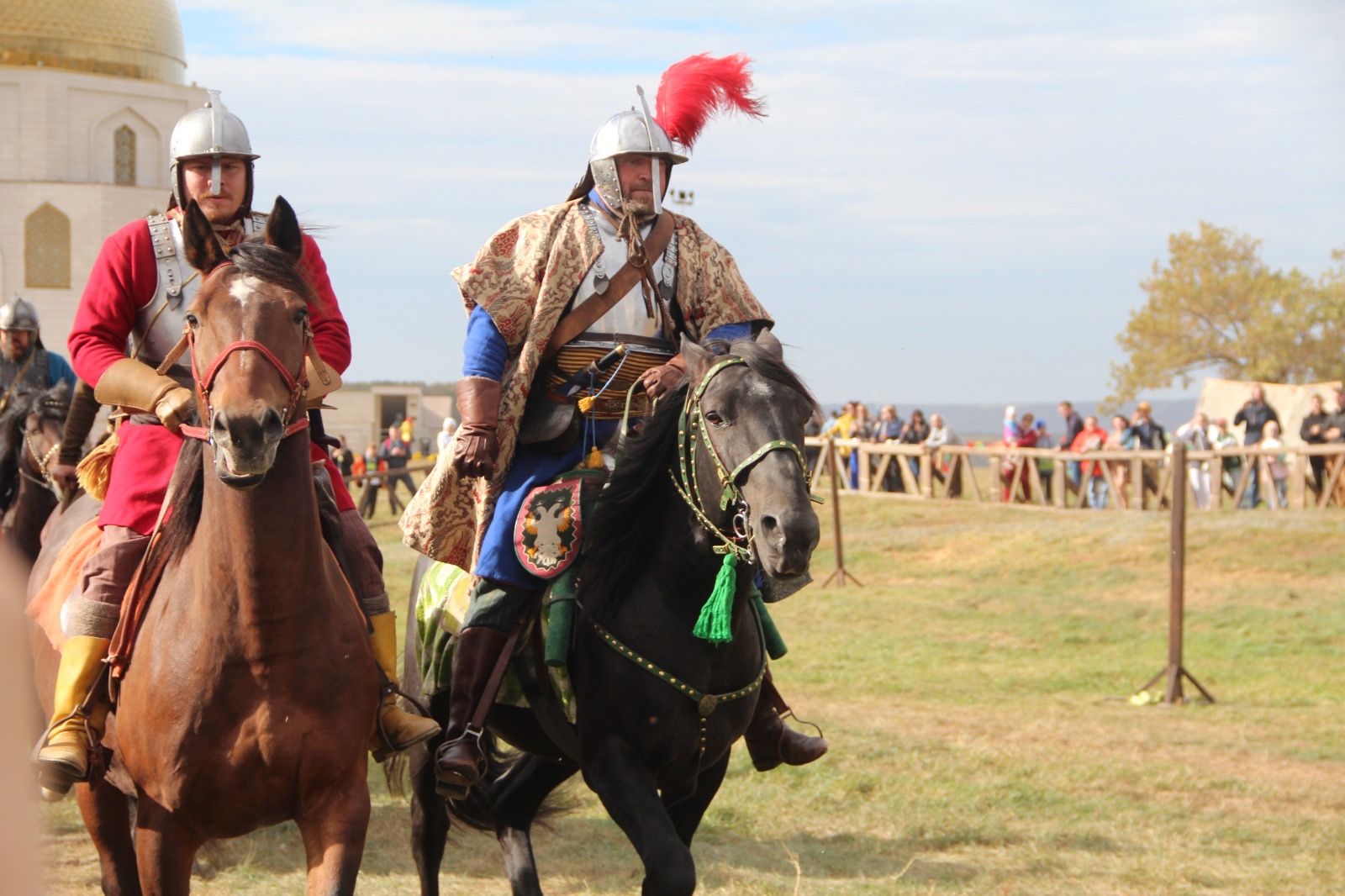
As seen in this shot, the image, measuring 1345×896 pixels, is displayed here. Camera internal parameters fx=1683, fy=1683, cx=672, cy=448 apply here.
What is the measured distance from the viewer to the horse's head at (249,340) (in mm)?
4098

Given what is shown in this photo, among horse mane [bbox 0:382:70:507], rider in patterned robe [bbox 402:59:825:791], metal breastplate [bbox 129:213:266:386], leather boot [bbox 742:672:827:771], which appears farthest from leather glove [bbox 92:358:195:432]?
horse mane [bbox 0:382:70:507]

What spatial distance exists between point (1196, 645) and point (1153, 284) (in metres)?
35.6

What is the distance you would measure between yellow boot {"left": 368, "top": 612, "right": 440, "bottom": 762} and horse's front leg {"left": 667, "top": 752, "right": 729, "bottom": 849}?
0.95 meters

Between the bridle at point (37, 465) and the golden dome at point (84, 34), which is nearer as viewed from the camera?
the bridle at point (37, 465)

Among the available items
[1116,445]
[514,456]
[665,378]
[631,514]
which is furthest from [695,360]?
[1116,445]

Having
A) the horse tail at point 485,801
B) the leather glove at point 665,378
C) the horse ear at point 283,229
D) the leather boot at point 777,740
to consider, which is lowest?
the horse tail at point 485,801

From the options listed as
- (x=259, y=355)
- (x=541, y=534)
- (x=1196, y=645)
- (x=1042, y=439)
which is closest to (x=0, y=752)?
(x=259, y=355)

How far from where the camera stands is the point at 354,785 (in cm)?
468

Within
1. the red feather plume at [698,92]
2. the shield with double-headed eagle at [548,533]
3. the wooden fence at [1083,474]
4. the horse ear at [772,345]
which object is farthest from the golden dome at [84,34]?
the horse ear at [772,345]

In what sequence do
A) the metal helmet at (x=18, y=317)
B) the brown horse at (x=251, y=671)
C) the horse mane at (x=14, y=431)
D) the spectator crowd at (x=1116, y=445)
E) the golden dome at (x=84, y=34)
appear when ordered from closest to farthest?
the brown horse at (x=251, y=671), the horse mane at (x=14, y=431), the metal helmet at (x=18, y=317), the spectator crowd at (x=1116, y=445), the golden dome at (x=84, y=34)

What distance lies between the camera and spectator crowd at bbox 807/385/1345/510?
2223 cm

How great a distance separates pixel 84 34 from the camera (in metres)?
54.5

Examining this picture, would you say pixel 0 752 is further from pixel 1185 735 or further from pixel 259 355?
pixel 1185 735

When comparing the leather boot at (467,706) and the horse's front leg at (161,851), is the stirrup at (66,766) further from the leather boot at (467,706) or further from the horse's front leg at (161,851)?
the leather boot at (467,706)
